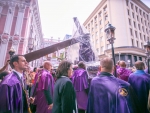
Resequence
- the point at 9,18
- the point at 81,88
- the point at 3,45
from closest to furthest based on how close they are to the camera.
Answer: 1. the point at 81,88
2. the point at 3,45
3. the point at 9,18

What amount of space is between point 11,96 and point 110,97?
66.5 inches

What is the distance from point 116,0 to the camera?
104 feet

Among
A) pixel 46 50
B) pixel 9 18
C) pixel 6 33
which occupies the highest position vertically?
pixel 9 18

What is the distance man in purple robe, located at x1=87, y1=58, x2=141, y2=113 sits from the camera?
1.70 metres

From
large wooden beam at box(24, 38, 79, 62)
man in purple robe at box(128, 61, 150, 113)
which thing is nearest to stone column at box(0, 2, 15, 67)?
large wooden beam at box(24, 38, 79, 62)

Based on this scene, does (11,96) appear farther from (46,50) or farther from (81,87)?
(46,50)

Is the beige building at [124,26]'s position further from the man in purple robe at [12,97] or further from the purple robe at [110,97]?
the man in purple robe at [12,97]

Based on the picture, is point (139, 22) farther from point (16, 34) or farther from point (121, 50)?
point (16, 34)

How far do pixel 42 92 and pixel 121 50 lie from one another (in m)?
26.0

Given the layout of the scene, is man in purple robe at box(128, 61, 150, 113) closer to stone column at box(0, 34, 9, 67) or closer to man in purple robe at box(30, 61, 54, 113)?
man in purple robe at box(30, 61, 54, 113)

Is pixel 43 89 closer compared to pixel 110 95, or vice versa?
pixel 110 95

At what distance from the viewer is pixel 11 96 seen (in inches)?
72.8

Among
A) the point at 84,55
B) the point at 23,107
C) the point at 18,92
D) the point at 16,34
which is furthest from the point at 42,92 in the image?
the point at 16,34

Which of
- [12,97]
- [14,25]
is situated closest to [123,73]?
[12,97]
